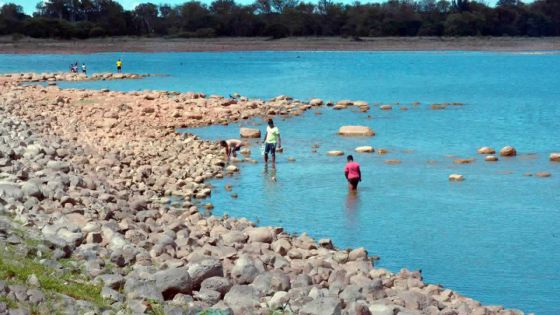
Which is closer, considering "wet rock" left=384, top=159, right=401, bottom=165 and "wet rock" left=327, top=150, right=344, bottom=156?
"wet rock" left=384, top=159, right=401, bottom=165

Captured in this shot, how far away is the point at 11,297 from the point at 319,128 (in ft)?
91.3

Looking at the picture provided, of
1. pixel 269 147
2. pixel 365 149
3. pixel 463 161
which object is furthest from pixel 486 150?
pixel 269 147

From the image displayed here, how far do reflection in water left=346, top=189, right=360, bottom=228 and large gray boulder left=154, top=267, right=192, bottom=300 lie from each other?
9202mm

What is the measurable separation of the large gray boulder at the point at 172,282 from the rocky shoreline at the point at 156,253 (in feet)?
0.05

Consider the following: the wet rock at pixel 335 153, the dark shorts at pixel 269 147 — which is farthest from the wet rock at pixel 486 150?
the dark shorts at pixel 269 147

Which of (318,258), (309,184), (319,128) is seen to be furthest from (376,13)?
(318,258)

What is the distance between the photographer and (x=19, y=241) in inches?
419

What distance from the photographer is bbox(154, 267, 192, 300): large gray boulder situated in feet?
31.8

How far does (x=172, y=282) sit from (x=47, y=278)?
4.21 ft

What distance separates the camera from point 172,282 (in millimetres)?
9789

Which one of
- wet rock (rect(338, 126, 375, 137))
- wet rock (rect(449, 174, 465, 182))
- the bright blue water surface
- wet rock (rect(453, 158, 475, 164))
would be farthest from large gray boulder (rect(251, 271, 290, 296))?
wet rock (rect(338, 126, 375, 137))

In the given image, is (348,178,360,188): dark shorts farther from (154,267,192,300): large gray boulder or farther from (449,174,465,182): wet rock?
(154,267,192,300): large gray boulder

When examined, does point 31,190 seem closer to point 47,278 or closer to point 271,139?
point 47,278

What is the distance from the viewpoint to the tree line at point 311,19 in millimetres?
140625
